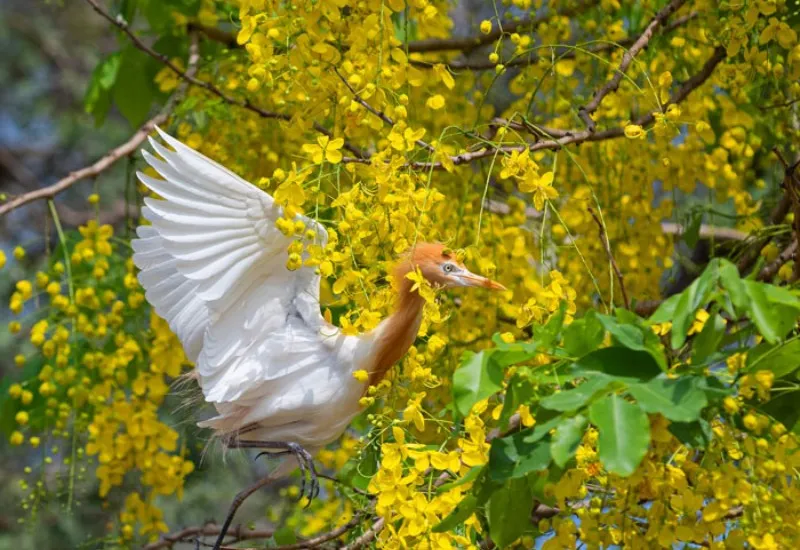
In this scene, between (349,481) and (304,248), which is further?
(349,481)

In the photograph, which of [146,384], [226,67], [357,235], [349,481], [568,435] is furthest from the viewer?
[226,67]

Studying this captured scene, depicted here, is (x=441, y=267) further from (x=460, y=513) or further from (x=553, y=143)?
(x=460, y=513)

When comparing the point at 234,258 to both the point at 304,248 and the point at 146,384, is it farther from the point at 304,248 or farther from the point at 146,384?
the point at 146,384

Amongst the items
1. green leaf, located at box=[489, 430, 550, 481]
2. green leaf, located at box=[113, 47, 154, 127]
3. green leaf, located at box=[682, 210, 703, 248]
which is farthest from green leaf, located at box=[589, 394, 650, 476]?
green leaf, located at box=[113, 47, 154, 127]

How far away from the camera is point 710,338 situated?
52.6 inches

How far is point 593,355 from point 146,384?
1.28 metres

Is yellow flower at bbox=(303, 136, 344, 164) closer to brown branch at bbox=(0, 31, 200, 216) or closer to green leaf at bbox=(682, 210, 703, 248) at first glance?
brown branch at bbox=(0, 31, 200, 216)

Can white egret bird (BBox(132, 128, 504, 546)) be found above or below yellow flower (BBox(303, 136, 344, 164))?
below

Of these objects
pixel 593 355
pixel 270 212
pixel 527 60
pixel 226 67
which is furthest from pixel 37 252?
pixel 593 355

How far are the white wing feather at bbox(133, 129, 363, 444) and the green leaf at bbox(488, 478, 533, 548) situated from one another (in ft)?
1.55

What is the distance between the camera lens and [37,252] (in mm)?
5230

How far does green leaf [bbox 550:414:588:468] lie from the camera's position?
1.22 m

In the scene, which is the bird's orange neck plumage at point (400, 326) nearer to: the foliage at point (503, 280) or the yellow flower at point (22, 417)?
the foliage at point (503, 280)

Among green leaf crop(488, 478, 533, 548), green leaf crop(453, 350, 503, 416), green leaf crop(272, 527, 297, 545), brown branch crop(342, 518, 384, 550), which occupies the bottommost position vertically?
green leaf crop(272, 527, 297, 545)
